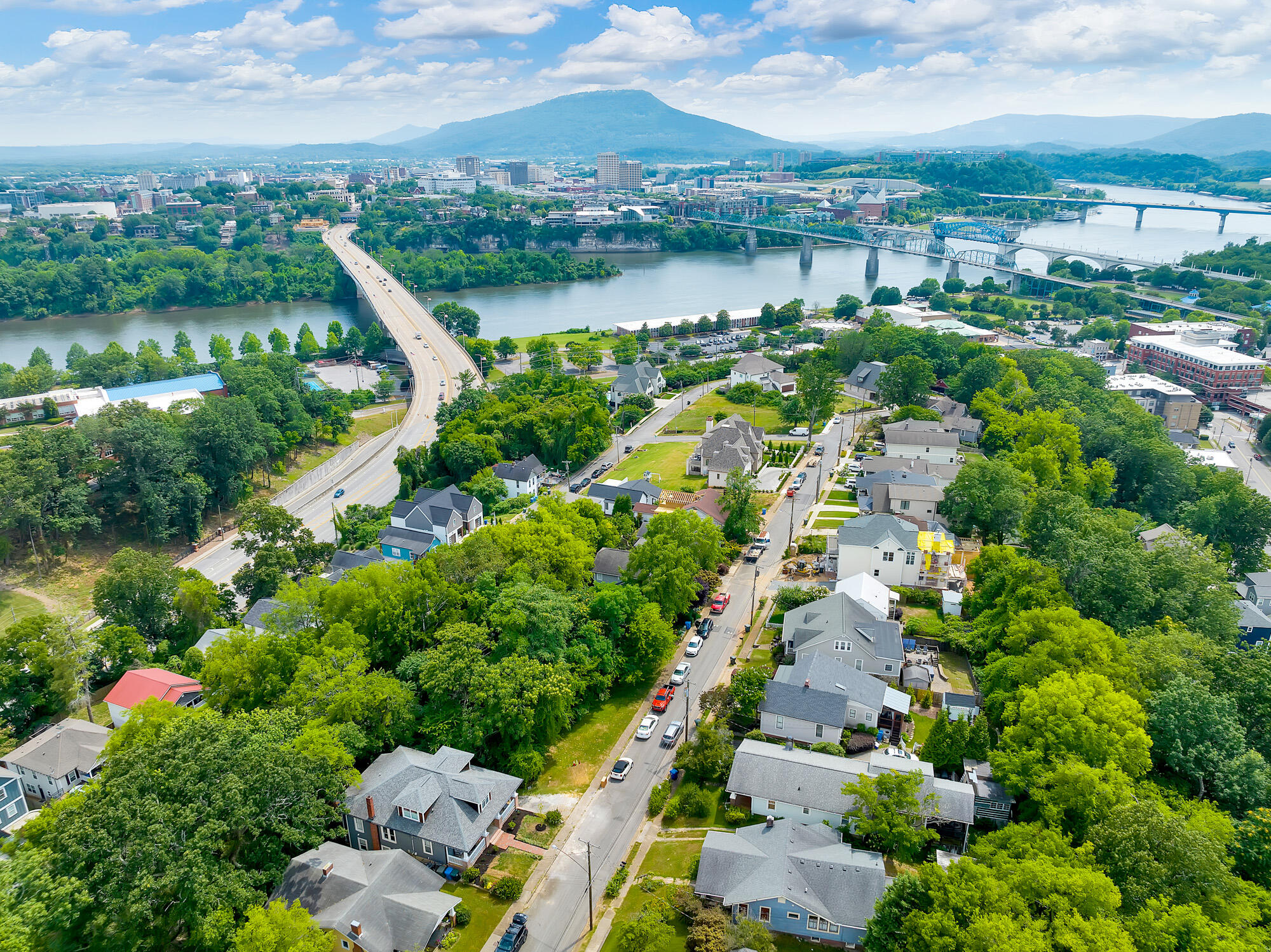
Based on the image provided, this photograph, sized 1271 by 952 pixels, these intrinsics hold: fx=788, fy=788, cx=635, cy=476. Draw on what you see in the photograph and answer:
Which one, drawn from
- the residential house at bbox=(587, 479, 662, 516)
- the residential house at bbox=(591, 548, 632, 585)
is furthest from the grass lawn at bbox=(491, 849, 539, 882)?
the residential house at bbox=(587, 479, 662, 516)

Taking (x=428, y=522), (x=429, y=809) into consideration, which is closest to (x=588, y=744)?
(x=429, y=809)

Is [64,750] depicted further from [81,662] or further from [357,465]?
[357,465]

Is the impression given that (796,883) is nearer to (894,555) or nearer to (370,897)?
(370,897)

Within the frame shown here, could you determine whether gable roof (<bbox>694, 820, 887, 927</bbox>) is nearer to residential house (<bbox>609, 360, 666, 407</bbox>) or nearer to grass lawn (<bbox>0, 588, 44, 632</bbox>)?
grass lawn (<bbox>0, 588, 44, 632</bbox>)

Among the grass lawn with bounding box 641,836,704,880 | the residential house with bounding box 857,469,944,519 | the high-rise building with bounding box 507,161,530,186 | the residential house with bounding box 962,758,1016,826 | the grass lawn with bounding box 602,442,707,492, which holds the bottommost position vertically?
the grass lawn with bounding box 641,836,704,880

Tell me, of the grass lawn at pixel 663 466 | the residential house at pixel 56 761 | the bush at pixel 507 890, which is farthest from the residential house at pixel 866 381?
the residential house at pixel 56 761

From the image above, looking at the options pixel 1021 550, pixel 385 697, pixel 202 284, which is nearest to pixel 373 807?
pixel 385 697

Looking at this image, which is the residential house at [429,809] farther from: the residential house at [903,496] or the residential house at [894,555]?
the residential house at [903,496]
